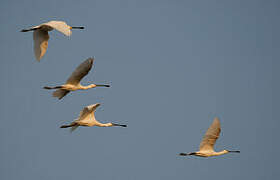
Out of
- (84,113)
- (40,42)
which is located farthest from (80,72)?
(40,42)

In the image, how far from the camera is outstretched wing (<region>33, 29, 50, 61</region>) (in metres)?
37.8

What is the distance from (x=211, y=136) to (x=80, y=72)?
741 cm

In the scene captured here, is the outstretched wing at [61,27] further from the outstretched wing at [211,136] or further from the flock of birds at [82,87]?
the outstretched wing at [211,136]

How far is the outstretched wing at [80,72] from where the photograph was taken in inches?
1467

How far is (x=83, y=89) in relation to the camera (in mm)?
40812

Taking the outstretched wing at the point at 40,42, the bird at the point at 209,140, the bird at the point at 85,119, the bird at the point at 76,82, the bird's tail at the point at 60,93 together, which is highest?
the outstretched wing at the point at 40,42

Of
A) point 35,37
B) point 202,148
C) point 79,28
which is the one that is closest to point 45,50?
point 35,37

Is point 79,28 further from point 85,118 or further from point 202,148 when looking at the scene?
point 202,148

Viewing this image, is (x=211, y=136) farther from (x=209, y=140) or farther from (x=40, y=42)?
(x=40, y=42)

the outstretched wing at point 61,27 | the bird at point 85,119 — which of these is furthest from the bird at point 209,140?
the outstretched wing at point 61,27

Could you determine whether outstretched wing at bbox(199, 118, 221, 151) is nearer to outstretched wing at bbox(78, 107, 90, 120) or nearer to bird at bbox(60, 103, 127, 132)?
bird at bbox(60, 103, 127, 132)

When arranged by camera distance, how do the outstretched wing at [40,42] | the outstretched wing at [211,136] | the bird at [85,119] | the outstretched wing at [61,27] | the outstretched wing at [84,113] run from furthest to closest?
the bird at [85,119]
the outstretched wing at [84,113]
the outstretched wing at [211,136]
the outstretched wing at [40,42]
the outstretched wing at [61,27]

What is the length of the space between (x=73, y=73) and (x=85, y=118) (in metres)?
2.57

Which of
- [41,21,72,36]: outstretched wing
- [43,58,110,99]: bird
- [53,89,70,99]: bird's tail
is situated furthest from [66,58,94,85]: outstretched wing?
[41,21,72,36]: outstretched wing
